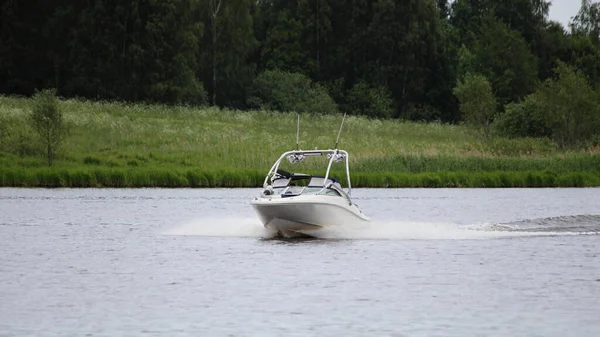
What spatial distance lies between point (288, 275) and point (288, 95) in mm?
86618

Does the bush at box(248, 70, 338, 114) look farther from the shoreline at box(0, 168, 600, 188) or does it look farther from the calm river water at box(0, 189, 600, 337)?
the calm river water at box(0, 189, 600, 337)

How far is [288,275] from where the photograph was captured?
26.8 metres

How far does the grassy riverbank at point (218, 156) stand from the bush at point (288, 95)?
2822cm

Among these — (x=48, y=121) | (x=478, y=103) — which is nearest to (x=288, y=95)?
(x=478, y=103)

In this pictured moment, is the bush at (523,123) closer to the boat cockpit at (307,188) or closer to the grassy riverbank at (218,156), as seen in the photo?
the grassy riverbank at (218,156)

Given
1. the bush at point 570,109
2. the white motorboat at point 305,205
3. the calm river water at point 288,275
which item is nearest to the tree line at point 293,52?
the bush at point 570,109

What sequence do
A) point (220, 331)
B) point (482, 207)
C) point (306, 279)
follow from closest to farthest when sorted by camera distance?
point (220, 331)
point (306, 279)
point (482, 207)

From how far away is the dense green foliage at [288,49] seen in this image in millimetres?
103438

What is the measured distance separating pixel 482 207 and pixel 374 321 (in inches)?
1223

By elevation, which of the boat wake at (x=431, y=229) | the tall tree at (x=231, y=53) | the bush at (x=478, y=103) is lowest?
Result: the boat wake at (x=431, y=229)

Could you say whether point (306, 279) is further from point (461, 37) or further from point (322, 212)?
point (461, 37)

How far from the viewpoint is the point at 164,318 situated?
2089 centimetres

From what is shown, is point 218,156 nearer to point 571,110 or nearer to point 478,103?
point 478,103

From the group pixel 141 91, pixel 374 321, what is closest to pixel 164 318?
pixel 374 321
